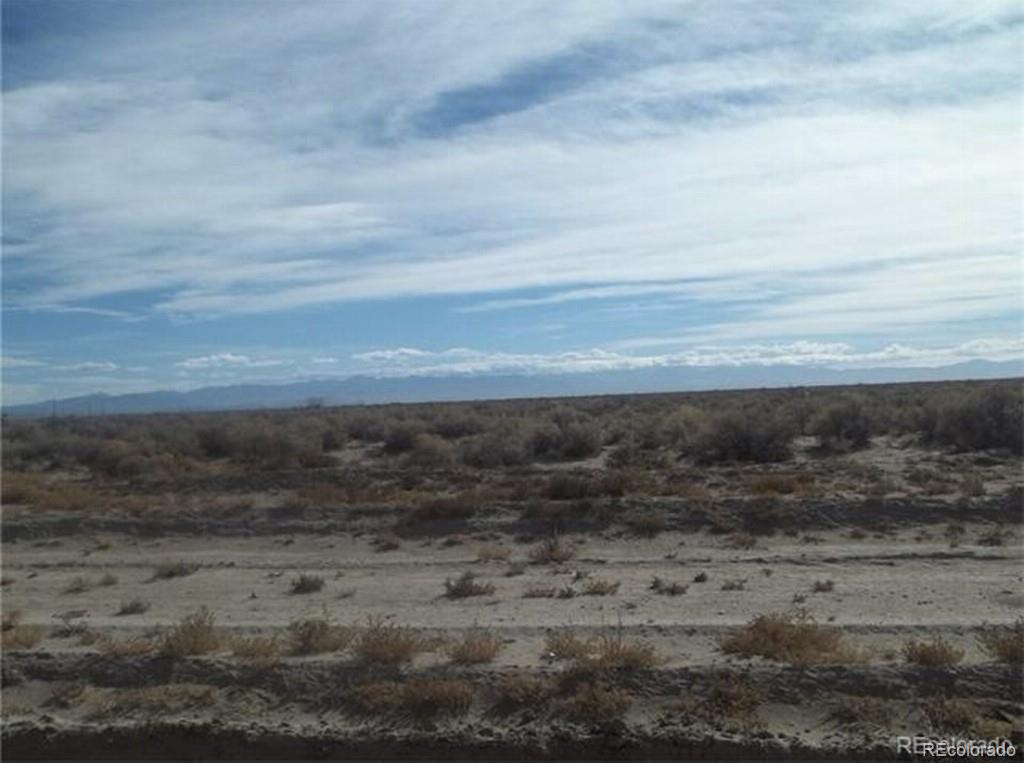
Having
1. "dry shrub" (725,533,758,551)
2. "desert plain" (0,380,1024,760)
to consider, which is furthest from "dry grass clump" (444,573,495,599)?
"dry shrub" (725,533,758,551)

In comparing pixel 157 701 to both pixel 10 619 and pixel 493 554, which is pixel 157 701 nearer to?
pixel 10 619

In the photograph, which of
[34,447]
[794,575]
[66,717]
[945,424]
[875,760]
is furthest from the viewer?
[34,447]

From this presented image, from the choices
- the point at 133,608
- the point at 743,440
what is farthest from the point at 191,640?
the point at 743,440

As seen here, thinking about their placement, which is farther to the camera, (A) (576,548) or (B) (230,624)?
(A) (576,548)

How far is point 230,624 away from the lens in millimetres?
12523

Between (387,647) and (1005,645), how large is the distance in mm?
5688

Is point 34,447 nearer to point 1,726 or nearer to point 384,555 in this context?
point 384,555

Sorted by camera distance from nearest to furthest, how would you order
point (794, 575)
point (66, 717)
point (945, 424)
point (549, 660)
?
point (66, 717) → point (549, 660) → point (794, 575) → point (945, 424)

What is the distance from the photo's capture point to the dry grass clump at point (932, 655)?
9.12 metres

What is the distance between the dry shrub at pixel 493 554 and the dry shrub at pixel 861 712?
28.5 feet

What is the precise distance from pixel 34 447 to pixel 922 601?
136ft

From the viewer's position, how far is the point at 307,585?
1489cm

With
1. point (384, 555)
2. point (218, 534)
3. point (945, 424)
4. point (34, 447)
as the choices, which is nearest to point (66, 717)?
point (384, 555)

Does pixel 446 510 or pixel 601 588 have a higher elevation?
pixel 446 510
